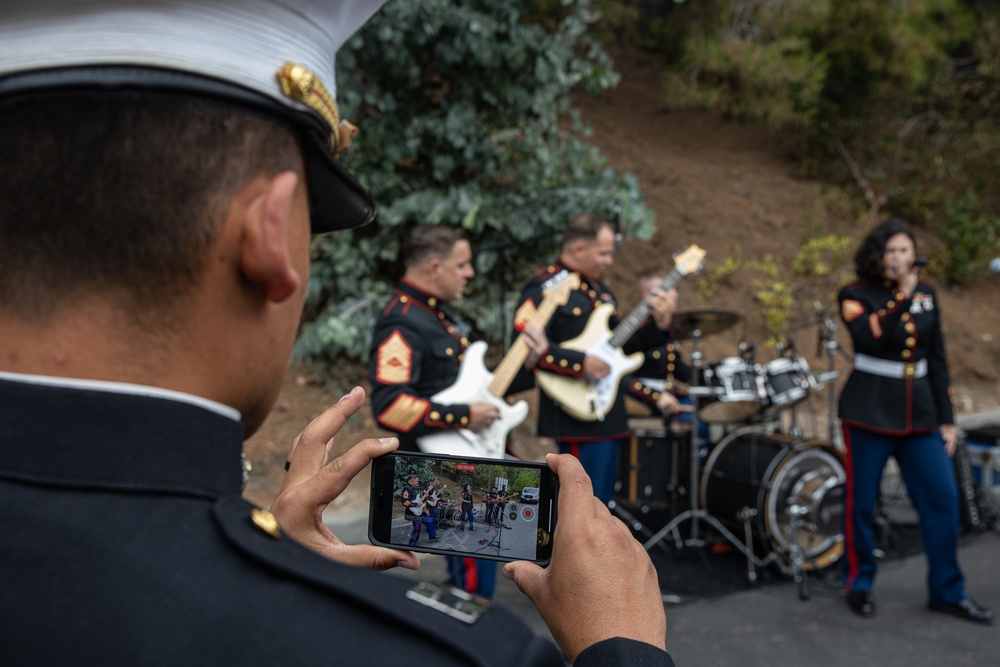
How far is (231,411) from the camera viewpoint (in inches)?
34.2

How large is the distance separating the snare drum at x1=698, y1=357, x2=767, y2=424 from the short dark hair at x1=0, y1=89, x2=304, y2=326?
4.80m

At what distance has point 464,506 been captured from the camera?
3.96ft

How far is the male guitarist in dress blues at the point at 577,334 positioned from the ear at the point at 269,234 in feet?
11.7

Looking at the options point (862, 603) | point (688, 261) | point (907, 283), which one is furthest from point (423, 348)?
point (862, 603)

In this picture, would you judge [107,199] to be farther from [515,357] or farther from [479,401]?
[515,357]

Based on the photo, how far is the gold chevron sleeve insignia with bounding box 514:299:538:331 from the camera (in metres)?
4.43

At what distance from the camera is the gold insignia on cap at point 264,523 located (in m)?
0.81

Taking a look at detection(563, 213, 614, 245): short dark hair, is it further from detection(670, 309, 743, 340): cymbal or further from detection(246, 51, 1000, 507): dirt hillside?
detection(246, 51, 1000, 507): dirt hillside

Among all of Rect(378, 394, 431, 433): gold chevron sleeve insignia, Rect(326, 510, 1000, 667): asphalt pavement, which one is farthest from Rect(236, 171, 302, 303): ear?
Rect(326, 510, 1000, 667): asphalt pavement

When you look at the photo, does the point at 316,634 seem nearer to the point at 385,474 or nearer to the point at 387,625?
the point at 387,625

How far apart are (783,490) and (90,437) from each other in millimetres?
4833

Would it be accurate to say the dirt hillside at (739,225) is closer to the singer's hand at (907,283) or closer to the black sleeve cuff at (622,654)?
the singer's hand at (907,283)

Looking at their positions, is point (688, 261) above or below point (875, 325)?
→ above

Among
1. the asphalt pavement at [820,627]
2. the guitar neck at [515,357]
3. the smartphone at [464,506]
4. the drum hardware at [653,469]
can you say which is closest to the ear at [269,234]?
the smartphone at [464,506]
